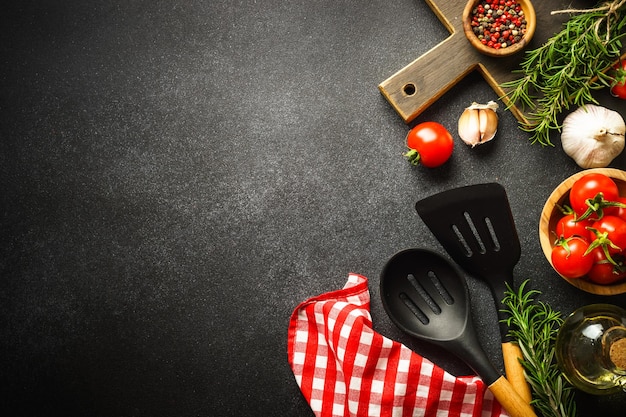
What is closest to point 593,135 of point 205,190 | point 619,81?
point 619,81

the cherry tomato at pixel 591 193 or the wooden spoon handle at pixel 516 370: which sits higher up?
the cherry tomato at pixel 591 193

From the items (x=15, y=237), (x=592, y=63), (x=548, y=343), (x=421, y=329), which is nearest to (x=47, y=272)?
(x=15, y=237)

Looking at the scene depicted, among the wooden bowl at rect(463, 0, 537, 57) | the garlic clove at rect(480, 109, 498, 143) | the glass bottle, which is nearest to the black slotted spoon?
the glass bottle

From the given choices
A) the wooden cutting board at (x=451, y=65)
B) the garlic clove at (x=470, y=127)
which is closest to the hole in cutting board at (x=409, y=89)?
the wooden cutting board at (x=451, y=65)

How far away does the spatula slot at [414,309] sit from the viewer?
46.4 inches

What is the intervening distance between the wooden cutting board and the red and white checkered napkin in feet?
1.42

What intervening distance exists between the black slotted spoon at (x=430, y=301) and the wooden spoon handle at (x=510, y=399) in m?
0.05

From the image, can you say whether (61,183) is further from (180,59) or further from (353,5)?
(353,5)

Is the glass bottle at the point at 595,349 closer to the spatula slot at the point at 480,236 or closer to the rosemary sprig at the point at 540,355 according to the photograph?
the rosemary sprig at the point at 540,355

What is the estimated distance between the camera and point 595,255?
1.06 metres

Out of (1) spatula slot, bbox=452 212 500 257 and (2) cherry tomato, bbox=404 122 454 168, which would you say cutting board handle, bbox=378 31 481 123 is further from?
(1) spatula slot, bbox=452 212 500 257

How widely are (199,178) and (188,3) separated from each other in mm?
378

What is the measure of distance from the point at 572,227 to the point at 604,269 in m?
0.10

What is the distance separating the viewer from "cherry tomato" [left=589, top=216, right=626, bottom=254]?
101cm
